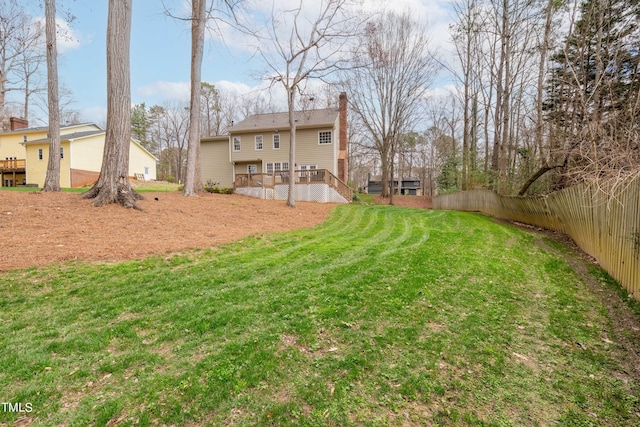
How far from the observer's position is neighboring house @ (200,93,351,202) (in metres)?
17.4

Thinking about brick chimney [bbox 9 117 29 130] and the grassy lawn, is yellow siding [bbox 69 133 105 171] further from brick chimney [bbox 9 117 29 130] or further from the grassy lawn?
the grassy lawn

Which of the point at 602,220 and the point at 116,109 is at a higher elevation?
the point at 116,109

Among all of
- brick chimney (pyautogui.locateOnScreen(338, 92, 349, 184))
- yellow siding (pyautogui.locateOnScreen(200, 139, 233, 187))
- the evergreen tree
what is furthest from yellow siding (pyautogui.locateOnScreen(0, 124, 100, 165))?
the evergreen tree

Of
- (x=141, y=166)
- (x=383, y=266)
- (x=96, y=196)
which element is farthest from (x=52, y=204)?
(x=141, y=166)

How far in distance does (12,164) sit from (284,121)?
2510cm

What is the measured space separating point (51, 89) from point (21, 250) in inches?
421

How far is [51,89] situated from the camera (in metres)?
11.4

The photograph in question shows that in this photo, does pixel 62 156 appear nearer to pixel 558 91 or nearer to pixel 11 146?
pixel 11 146

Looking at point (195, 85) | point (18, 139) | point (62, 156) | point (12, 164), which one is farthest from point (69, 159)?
point (195, 85)

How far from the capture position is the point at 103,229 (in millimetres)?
5875

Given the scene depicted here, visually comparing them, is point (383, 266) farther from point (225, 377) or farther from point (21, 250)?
point (21, 250)

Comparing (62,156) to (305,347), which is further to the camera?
(62,156)

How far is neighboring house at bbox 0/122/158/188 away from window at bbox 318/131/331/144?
18844 millimetres

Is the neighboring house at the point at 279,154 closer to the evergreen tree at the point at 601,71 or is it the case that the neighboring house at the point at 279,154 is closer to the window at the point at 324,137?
the window at the point at 324,137
